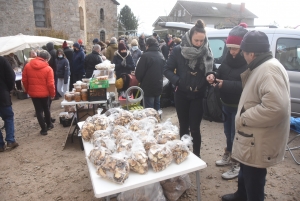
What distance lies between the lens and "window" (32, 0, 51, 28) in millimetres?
17547

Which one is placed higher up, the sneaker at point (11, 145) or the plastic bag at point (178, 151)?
the plastic bag at point (178, 151)

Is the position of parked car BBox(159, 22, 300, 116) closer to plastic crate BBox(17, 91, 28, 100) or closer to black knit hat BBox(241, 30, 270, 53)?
black knit hat BBox(241, 30, 270, 53)

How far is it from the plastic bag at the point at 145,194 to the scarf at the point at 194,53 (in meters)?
1.41

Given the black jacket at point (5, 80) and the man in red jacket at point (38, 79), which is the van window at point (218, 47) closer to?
the man in red jacket at point (38, 79)

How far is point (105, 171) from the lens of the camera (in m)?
1.68

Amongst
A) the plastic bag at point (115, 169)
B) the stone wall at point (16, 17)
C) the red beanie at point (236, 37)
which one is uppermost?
the stone wall at point (16, 17)

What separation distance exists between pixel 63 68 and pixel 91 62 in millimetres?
981

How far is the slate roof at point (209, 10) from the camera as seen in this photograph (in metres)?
34.4

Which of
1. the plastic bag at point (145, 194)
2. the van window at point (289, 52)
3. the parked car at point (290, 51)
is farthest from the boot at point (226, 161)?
the van window at point (289, 52)

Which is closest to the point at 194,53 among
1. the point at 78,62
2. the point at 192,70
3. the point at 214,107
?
the point at 192,70

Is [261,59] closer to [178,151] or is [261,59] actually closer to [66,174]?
[178,151]

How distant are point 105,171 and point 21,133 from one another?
4.04 meters

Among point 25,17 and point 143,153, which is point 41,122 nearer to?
point 143,153

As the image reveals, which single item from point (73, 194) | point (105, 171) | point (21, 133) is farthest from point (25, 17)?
point (105, 171)
